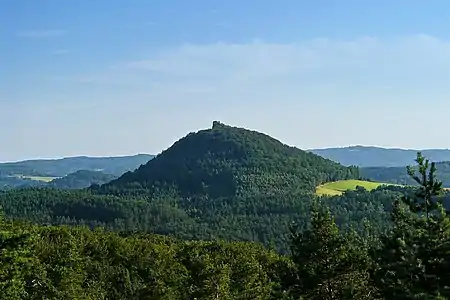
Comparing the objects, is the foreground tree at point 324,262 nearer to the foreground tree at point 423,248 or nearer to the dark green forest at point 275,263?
the dark green forest at point 275,263

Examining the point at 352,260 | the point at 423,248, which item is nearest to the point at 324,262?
the point at 352,260

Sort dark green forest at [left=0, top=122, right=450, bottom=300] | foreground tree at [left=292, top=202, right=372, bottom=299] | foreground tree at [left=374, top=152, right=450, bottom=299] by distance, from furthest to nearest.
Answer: foreground tree at [left=292, top=202, right=372, bottom=299]
dark green forest at [left=0, top=122, right=450, bottom=300]
foreground tree at [left=374, top=152, right=450, bottom=299]

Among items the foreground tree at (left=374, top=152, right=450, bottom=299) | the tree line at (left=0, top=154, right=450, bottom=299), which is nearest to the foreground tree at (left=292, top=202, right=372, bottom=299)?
the tree line at (left=0, top=154, right=450, bottom=299)

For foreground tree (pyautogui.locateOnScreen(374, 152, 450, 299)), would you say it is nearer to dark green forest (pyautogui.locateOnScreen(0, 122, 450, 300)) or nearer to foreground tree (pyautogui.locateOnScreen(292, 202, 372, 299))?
A: dark green forest (pyautogui.locateOnScreen(0, 122, 450, 300))

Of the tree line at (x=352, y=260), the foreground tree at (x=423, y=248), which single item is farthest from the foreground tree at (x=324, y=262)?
the foreground tree at (x=423, y=248)

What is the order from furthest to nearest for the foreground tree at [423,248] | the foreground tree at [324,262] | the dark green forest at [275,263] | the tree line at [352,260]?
1. the foreground tree at [324,262]
2. the dark green forest at [275,263]
3. the tree line at [352,260]
4. the foreground tree at [423,248]

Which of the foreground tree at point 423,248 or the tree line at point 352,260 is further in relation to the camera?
the tree line at point 352,260

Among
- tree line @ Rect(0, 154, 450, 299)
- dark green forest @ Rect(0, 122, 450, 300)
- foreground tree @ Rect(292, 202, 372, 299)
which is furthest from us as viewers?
foreground tree @ Rect(292, 202, 372, 299)

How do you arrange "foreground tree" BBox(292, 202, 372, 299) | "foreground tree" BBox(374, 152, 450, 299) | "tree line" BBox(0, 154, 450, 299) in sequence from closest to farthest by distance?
"foreground tree" BBox(374, 152, 450, 299) → "tree line" BBox(0, 154, 450, 299) → "foreground tree" BBox(292, 202, 372, 299)

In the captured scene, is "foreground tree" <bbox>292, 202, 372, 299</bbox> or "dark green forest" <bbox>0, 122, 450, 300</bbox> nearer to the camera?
"dark green forest" <bbox>0, 122, 450, 300</bbox>

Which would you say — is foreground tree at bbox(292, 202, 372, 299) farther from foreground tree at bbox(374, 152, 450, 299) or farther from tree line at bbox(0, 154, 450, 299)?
foreground tree at bbox(374, 152, 450, 299)

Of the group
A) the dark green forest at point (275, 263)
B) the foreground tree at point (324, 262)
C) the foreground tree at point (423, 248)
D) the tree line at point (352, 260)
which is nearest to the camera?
the foreground tree at point (423, 248)

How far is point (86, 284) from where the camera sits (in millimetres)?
57125

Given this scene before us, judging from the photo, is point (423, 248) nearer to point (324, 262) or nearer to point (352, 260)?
point (352, 260)
